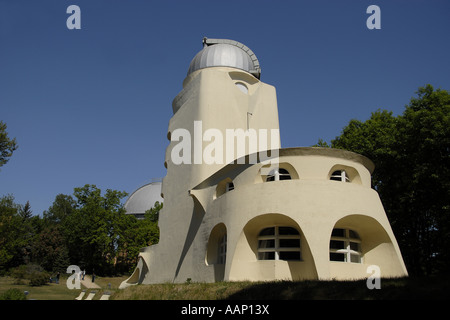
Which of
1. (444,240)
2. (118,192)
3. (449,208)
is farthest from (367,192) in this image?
(118,192)

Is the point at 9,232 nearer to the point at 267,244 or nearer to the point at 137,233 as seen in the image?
the point at 137,233

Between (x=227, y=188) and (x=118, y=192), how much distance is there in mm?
32657

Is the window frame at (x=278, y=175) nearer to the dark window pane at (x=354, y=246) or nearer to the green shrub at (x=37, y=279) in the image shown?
the dark window pane at (x=354, y=246)

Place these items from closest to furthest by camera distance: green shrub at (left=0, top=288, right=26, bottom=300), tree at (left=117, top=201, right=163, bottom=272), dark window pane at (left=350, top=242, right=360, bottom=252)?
green shrub at (left=0, top=288, right=26, bottom=300)
dark window pane at (left=350, top=242, right=360, bottom=252)
tree at (left=117, top=201, right=163, bottom=272)

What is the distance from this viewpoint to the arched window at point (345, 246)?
19.8m

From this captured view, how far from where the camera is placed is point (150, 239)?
45.9 meters

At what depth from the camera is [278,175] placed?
68.6ft

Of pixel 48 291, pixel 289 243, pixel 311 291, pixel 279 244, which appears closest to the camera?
pixel 311 291


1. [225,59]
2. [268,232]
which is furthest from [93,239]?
[268,232]

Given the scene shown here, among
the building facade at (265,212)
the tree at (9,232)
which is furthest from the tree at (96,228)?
the building facade at (265,212)

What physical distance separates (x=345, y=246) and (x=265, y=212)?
4.52 metres

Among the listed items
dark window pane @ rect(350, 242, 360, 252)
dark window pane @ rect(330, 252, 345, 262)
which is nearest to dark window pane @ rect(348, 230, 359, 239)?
dark window pane @ rect(350, 242, 360, 252)

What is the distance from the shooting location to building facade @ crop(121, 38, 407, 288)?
62.0ft

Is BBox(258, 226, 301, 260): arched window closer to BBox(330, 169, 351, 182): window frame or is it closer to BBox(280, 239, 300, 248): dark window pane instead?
BBox(280, 239, 300, 248): dark window pane
